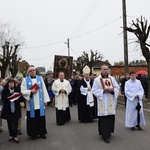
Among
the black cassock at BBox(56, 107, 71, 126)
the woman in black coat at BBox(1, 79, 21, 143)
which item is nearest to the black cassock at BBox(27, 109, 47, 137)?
the woman in black coat at BBox(1, 79, 21, 143)

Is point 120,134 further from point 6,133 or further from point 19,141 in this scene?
point 6,133

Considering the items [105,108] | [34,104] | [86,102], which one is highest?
[34,104]

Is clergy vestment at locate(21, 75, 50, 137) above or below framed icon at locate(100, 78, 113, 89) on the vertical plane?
below

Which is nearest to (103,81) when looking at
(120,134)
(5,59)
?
(120,134)

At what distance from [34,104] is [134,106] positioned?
3130mm

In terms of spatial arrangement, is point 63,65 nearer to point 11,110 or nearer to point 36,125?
point 36,125

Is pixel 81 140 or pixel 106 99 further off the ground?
pixel 106 99

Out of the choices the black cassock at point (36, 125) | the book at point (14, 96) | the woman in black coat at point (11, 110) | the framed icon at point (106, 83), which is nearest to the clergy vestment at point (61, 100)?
the black cassock at point (36, 125)

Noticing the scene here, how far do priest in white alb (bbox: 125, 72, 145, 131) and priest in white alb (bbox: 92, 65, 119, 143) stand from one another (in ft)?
4.44

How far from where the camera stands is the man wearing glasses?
26.3 feet

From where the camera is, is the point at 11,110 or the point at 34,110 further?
the point at 34,110

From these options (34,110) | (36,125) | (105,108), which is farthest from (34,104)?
(105,108)

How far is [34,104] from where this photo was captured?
26.5 ft

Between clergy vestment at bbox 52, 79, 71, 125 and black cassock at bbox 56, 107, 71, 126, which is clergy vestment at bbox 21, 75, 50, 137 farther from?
clergy vestment at bbox 52, 79, 71, 125
